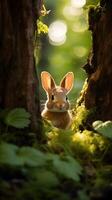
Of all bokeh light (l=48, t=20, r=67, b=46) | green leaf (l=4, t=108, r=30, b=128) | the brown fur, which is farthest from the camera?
bokeh light (l=48, t=20, r=67, b=46)

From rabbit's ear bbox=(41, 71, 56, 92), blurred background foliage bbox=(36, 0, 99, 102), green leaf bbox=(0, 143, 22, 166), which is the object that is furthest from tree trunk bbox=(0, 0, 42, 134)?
blurred background foliage bbox=(36, 0, 99, 102)

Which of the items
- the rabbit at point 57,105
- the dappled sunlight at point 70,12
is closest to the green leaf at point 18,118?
the rabbit at point 57,105

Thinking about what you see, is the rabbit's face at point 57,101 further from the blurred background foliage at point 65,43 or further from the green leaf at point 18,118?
the blurred background foliage at point 65,43

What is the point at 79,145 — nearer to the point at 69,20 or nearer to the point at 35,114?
the point at 35,114

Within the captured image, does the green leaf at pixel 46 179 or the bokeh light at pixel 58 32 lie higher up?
the bokeh light at pixel 58 32

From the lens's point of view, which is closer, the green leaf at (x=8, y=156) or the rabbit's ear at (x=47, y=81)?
the green leaf at (x=8, y=156)

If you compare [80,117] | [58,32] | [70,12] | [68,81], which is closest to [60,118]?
[80,117]

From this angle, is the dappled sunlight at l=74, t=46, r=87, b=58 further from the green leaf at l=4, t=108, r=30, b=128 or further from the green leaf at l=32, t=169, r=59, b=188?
→ the green leaf at l=32, t=169, r=59, b=188
